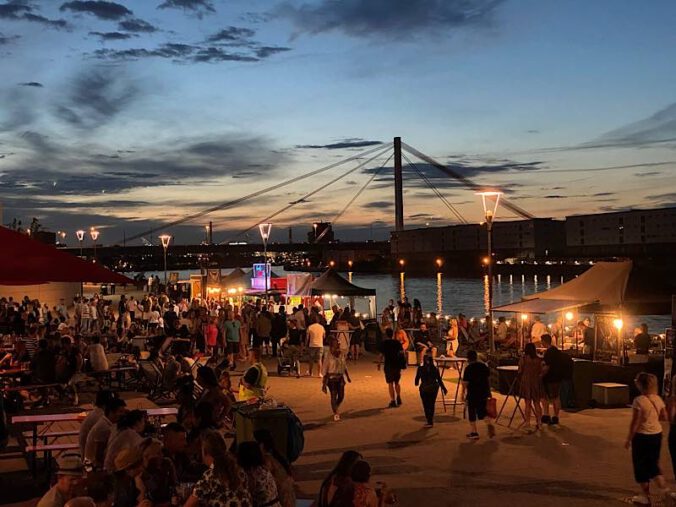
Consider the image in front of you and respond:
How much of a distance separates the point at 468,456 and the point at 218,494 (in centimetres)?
518

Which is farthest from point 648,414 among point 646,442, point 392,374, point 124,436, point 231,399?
point 392,374

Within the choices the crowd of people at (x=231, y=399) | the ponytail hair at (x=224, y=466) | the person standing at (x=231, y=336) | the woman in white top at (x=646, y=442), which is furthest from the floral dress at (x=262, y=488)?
the person standing at (x=231, y=336)

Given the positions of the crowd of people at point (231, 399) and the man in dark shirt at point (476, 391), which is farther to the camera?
the man in dark shirt at point (476, 391)

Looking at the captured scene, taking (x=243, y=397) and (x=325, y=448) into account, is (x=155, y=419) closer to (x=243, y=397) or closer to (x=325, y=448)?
(x=243, y=397)

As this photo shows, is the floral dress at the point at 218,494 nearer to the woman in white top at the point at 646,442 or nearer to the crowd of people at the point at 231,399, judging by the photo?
the crowd of people at the point at 231,399

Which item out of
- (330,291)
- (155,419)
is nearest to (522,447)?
(155,419)

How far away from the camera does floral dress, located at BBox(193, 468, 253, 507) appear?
4.86m

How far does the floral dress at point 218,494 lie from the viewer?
486 cm

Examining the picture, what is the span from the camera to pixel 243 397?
31.3ft

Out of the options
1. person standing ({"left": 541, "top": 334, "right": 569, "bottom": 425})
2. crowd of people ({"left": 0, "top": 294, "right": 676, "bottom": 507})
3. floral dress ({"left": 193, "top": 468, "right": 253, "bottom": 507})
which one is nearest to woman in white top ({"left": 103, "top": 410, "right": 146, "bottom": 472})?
crowd of people ({"left": 0, "top": 294, "right": 676, "bottom": 507})

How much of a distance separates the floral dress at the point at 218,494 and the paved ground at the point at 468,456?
2.97 m

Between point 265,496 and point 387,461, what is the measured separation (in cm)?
410

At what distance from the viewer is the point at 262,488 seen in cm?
525

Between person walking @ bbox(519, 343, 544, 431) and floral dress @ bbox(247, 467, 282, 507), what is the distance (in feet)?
21.1
